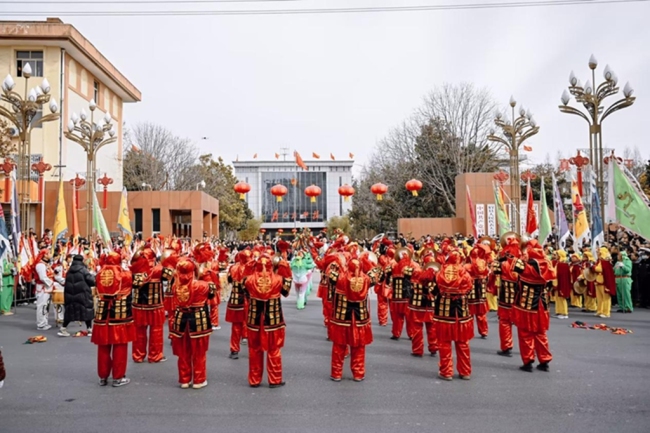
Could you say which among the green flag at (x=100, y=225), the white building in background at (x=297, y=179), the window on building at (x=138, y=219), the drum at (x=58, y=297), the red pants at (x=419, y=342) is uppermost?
the white building in background at (x=297, y=179)

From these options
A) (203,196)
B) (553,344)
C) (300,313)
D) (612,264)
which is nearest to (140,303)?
(300,313)

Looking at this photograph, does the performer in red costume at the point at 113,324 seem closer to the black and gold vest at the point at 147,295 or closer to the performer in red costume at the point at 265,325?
the black and gold vest at the point at 147,295

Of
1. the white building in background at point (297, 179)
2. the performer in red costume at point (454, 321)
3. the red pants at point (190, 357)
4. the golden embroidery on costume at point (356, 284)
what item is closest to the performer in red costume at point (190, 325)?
the red pants at point (190, 357)

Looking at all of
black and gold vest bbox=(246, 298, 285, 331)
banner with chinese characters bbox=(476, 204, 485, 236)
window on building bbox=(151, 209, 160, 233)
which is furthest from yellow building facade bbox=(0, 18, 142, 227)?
black and gold vest bbox=(246, 298, 285, 331)

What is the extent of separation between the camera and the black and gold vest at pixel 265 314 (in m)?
6.41

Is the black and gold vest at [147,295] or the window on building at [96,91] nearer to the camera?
the black and gold vest at [147,295]

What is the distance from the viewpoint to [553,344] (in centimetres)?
909

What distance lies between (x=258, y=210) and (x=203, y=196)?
99.5 feet

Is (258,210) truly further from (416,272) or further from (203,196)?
(416,272)

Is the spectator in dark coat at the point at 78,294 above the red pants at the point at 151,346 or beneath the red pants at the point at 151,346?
above

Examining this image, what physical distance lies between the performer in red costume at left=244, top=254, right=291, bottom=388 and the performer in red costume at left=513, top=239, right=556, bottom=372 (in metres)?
3.47

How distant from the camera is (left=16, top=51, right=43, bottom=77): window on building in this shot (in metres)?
28.7

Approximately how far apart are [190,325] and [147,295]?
2.02 m

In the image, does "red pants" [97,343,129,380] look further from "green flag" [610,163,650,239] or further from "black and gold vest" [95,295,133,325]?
"green flag" [610,163,650,239]
